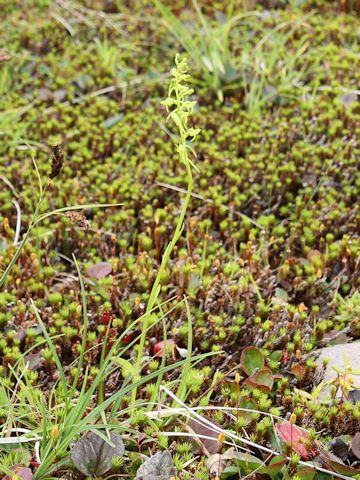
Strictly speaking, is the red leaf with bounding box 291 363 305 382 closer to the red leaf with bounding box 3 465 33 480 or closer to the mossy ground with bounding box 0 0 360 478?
the mossy ground with bounding box 0 0 360 478

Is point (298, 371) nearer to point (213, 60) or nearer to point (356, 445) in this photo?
point (356, 445)

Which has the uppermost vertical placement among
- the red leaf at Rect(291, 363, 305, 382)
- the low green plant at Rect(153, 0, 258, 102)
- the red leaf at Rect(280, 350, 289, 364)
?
the low green plant at Rect(153, 0, 258, 102)

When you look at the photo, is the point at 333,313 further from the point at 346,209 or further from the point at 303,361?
the point at 346,209

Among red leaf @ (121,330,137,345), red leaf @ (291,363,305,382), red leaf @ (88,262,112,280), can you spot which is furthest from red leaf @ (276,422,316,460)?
red leaf @ (88,262,112,280)

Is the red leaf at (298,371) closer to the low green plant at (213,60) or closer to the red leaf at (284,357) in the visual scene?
the red leaf at (284,357)

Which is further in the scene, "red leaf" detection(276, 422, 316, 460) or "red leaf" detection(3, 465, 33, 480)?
"red leaf" detection(276, 422, 316, 460)

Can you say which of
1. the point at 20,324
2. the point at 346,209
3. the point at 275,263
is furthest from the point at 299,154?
the point at 20,324

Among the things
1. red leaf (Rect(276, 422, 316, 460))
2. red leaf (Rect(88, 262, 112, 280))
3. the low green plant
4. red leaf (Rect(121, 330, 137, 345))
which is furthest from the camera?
the low green plant
